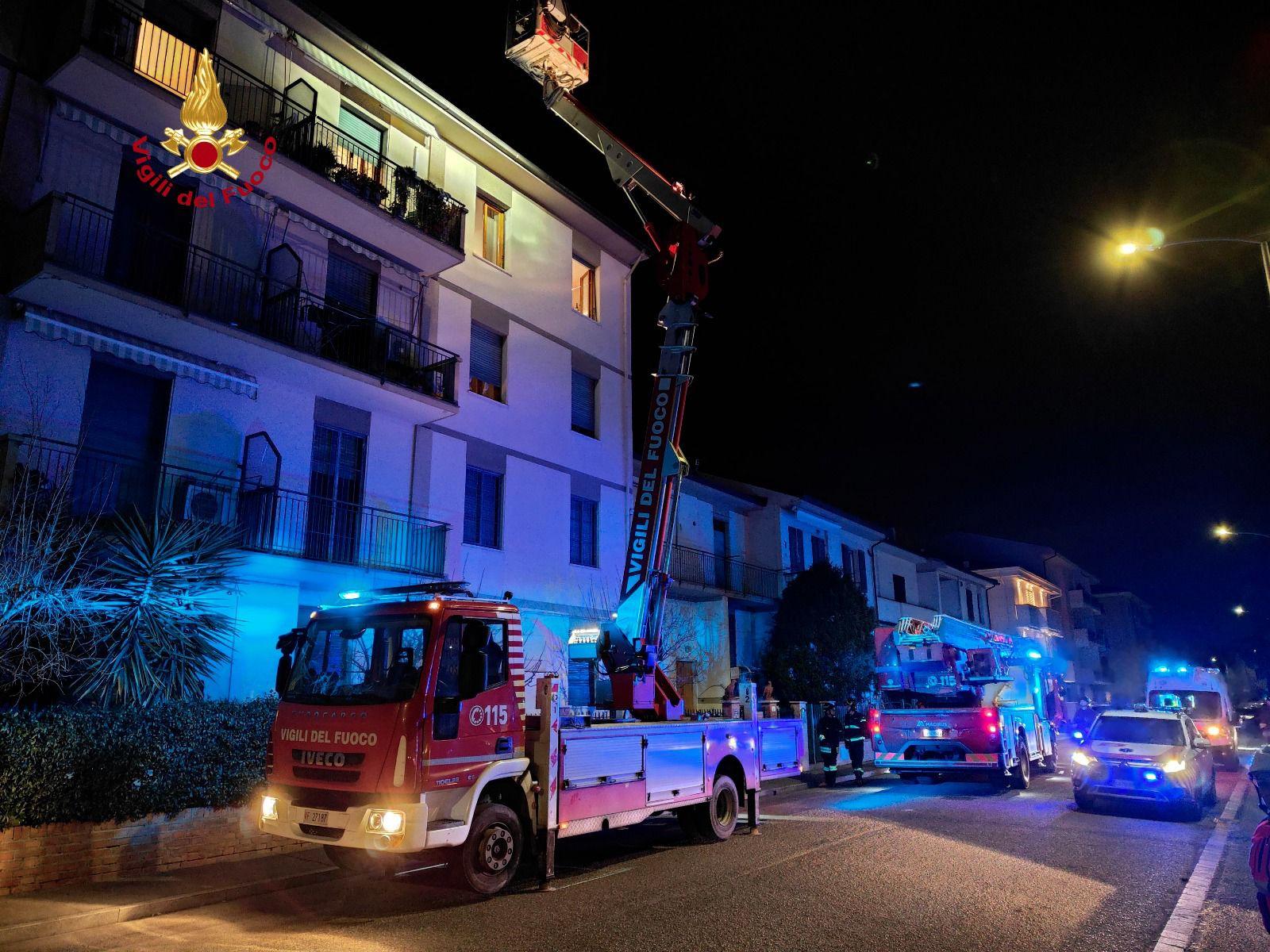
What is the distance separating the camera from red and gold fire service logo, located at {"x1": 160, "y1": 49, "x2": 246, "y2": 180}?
1280 cm

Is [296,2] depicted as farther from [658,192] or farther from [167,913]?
[167,913]

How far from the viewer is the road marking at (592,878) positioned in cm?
824

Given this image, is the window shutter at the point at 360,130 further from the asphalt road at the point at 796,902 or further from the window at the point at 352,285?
the asphalt road at the point at 796,902

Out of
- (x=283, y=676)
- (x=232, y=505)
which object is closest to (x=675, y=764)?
(x=283, y=676)

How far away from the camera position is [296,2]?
579 inches

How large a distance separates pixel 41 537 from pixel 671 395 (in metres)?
7.74

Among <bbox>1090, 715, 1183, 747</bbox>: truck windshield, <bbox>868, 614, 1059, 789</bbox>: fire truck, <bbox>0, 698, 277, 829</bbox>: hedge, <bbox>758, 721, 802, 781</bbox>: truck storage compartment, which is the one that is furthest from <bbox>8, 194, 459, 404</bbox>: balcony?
<bbox>1090, 715, 1183, 747</bbox>: truck windshield

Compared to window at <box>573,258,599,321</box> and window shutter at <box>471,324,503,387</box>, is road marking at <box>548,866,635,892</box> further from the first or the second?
window at <box>573,258,599,321</box>

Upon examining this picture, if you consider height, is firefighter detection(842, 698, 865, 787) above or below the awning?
below

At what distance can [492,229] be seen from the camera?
19375 mm

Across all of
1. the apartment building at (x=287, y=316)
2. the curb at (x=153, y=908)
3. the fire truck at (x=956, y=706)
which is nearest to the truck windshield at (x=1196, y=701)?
the fire truck at (x=956, y=706)

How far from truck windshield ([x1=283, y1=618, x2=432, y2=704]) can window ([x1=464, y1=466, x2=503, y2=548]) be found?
29.0 ft

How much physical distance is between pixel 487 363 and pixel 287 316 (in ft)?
16.2

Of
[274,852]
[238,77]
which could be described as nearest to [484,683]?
[274,852]
